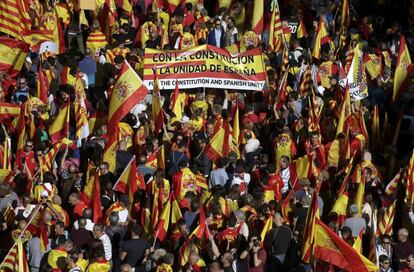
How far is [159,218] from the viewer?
24328 millimetres

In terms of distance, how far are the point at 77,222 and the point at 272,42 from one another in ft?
29.5

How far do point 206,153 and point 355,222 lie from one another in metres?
3.45

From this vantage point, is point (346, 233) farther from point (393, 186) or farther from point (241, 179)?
point (241, 179)

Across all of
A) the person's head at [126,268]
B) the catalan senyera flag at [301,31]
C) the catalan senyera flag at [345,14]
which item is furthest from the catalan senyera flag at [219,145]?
the catalan senyera flag at [345,14]

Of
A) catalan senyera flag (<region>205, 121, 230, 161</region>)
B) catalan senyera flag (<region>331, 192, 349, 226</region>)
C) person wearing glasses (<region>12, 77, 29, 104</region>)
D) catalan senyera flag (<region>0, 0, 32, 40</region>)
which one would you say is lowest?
catalan senyera flag (<region>331, 192, 349, 226</region>)

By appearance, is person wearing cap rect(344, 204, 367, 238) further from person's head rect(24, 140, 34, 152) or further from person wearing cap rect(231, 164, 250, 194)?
person's head rect(24, 140, 34, 152)

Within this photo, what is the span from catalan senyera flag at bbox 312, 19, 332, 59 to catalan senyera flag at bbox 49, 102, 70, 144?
229 inches

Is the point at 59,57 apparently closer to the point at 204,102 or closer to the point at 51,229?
the point at 204,102

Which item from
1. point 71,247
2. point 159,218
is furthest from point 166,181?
point 71,247

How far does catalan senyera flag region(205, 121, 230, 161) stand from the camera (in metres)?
26.9

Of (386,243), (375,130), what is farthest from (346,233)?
(375,130)

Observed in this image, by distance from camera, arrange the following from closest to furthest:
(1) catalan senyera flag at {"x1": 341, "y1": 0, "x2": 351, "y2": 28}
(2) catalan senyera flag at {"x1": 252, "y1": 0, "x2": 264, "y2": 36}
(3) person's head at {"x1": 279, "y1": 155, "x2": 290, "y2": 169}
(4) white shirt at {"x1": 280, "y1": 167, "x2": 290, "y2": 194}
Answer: (4) white shirt at {"x1": 280, "y1": 167, "x2": 290, "y2": 194}, (3) person's head at {"x1": 279, "y1": 155, "x2": 290, "y2": 169}, (2) catalan senyera flag at {"x1": 252, "y1": 0, "x2": 264, "y2": 36}, (1) catalan senyera flag at {"x1": 341, "y1": 0, "x2": 351, "y2": 28}

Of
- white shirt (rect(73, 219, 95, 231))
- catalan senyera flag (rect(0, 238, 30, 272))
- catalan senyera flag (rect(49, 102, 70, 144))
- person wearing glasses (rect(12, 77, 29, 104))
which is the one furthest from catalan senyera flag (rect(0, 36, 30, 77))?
catalan senyera flag (rect(0, 238, 30, 272))

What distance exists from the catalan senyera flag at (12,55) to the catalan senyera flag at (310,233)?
25.6 feet
